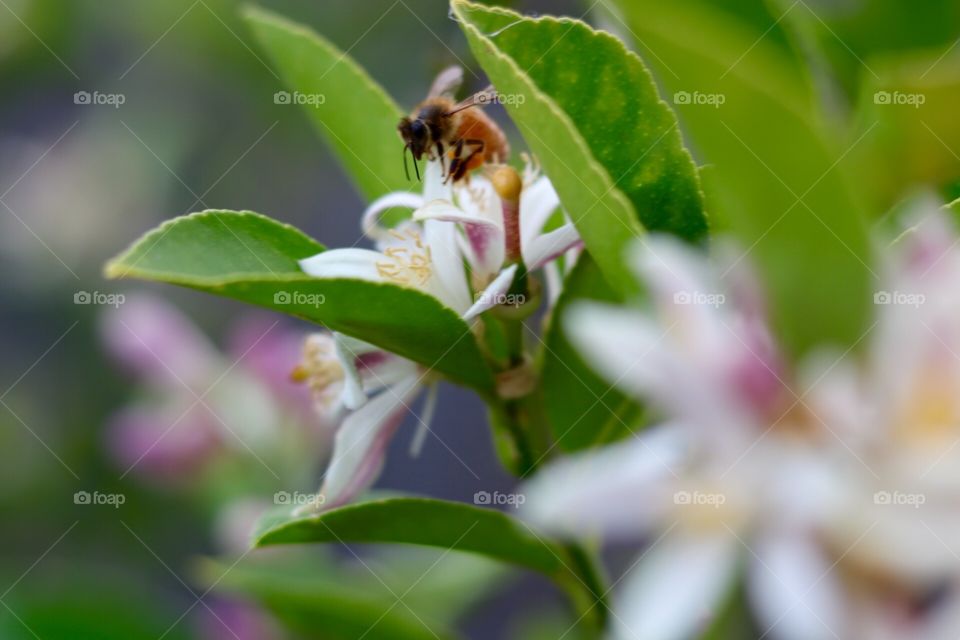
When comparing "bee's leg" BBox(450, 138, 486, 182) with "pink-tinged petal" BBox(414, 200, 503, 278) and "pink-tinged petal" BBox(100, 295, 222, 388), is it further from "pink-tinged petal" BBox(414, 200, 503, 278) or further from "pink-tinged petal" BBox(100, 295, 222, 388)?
"pink-tinged petal" BBox(100, 295, 222, 388)

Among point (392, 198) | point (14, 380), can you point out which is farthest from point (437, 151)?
point (14, 380)

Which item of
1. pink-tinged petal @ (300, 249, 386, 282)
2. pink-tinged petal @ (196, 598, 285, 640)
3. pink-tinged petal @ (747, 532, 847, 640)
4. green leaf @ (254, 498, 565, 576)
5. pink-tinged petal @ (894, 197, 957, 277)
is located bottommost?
pink-tinged petal @ (196, 598, 285, 640)

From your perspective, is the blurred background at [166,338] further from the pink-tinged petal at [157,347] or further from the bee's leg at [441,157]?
the bee's leg at [441,157]

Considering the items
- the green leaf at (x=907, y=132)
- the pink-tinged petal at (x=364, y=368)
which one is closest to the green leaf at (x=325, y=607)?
the pink-tinged petal at (x=364, y=368)

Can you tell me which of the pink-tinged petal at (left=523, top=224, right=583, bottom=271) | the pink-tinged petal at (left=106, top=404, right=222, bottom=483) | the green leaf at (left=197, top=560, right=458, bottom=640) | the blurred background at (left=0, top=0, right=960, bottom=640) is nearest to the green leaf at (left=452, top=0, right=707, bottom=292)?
the pink-tinged petal at (left=523, top=224, right=583, bottom=271)

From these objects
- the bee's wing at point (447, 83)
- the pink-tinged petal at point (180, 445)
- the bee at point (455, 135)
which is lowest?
the pink-tinged petal at point (180, 445)

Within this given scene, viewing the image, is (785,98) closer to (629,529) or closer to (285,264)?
(629,529)
